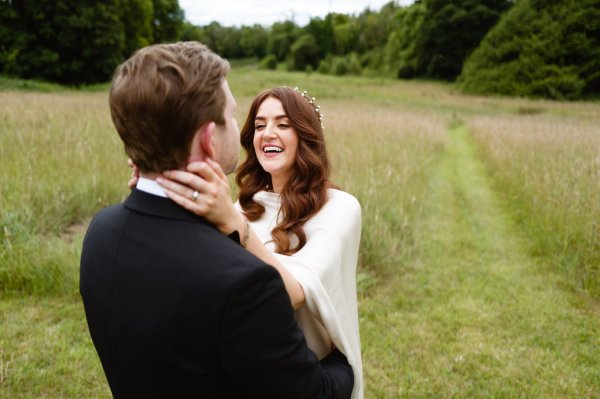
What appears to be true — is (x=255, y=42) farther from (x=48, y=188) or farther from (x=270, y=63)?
(x=48, y=188)

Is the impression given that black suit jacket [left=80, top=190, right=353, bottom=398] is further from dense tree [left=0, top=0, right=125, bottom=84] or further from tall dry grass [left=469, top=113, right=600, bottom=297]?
dense tree [left=0, top=0, right=125, bottom=84]

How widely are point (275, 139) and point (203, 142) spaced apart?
1370mm

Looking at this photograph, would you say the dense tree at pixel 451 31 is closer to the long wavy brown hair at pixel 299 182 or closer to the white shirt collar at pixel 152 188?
the long wavy brown hair at pixel 299 182

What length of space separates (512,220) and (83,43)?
36330 millimetres

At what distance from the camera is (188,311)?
3.52 ft

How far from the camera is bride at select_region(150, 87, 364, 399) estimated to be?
123cm

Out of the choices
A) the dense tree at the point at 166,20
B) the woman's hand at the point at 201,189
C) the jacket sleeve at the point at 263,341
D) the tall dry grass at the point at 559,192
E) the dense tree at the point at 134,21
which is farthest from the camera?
the dense tree at the point at 166,20

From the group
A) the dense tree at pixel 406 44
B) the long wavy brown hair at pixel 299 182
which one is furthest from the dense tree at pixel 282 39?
the long wavy brown hair at pixel 299 182

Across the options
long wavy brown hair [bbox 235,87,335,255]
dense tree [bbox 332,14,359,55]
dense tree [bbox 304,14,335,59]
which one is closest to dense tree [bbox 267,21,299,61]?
dense tree [bbox 304,14,335,59]

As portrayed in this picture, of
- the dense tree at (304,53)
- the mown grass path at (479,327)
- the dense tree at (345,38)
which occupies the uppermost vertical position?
the dense tree at (345,38)

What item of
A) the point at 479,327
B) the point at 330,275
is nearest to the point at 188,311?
the point at 330,275

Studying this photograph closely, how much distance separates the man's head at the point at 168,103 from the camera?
109 cm

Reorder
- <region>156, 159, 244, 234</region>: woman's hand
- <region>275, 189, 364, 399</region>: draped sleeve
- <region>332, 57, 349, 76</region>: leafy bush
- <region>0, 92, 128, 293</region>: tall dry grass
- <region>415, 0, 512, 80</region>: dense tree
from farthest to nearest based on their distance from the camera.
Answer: <region>332, 57, 349, 76</region>: leafy bush < <region>415, 0, 512, 80</region>: dense tree < <region>0, 92, 128, 293</region>: tall dry grass < <region>275, 189, 364, 399</region>: draped sleeve < <region>156, 159, 244, 234</region>: woman's hand

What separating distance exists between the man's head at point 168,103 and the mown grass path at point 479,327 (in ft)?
9.99
